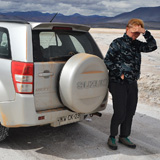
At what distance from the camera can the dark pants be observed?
3924 mm

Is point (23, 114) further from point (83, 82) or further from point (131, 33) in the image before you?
point (131, 33)

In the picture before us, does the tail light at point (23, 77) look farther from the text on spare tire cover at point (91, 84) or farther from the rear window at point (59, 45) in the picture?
the text on spare tire cover at point (91, 84)

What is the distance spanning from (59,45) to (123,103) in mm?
1272

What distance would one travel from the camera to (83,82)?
3.59 m

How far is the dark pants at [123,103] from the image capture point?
12.9ft

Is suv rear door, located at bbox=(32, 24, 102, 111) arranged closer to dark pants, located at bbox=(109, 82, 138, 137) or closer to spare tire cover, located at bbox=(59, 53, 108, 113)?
spare tire cover, located at bbox=(59, 53, 108, 113)

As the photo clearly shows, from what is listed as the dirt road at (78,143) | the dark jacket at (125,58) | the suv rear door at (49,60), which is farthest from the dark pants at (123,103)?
the suv rear door at (49,60)

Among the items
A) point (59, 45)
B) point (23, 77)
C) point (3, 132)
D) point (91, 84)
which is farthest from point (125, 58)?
point (3, 132)

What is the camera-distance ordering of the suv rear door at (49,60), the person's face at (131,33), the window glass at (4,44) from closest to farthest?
the suv rear door at (49,60), the window glass at (4,44), the person's face at (131,33)

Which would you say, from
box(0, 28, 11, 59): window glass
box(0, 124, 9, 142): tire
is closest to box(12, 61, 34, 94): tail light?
box(0, 28, 11, 59): window glass

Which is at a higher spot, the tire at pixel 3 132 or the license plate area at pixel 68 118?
the license plate area at pixel 68 118

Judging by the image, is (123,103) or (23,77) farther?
(123,103)

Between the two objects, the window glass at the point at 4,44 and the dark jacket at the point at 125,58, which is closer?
the window glass at the point at 4,44

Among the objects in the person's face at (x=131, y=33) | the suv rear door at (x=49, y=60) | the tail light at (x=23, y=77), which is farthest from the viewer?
the person's face at (x=131, y=33)
